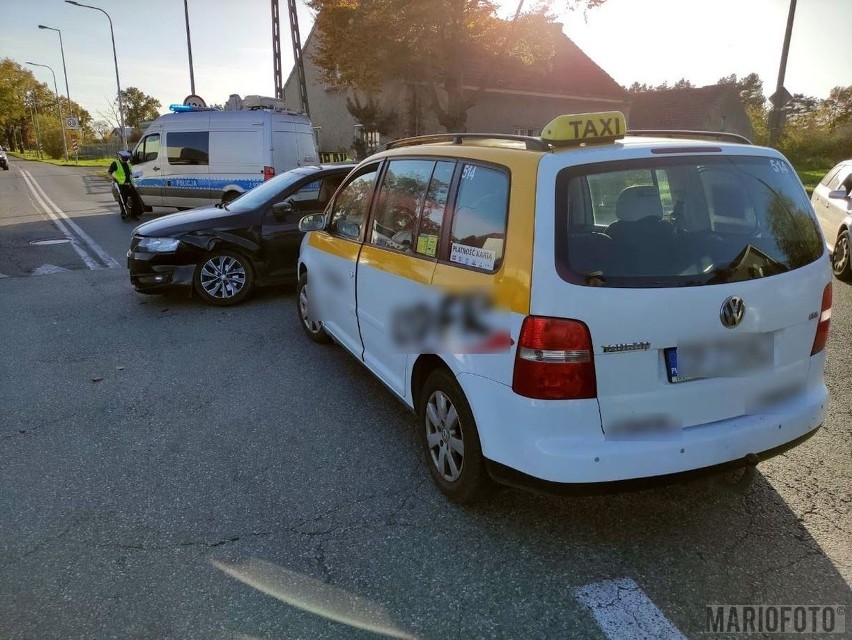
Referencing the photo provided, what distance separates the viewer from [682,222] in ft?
9.07

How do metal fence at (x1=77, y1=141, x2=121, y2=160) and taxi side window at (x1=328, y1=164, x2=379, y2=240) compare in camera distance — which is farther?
metal fence at (x1=77, y1=141, x2=121, y2=160)

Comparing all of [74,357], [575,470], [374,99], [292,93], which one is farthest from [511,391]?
[292,93]

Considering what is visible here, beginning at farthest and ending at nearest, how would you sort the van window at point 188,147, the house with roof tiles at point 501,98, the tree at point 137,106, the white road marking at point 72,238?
1. the tree at point 137,106
2. the house with roof tiles at point 501,98
3. the van window at point 188,147
4. the white road marking at point 72,238

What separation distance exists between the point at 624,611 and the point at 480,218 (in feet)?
5.77

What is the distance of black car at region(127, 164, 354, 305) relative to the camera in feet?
23.2

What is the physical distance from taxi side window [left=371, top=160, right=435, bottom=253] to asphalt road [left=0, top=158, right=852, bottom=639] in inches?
48.8

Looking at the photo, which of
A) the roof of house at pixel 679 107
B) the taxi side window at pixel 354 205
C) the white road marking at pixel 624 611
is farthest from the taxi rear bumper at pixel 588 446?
the roof of house at pixel 679 107

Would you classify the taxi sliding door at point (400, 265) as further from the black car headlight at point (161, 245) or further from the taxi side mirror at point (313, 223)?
the black car headlight at point (161, 245)

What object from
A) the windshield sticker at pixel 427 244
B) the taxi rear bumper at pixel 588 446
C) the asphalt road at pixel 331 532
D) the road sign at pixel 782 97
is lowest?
the asphalt road at pixel 331 532

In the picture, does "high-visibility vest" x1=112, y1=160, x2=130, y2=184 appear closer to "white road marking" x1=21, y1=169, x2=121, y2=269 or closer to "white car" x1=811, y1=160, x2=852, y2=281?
"white road marking" x1=21, y1=169, x2=121, y2=269

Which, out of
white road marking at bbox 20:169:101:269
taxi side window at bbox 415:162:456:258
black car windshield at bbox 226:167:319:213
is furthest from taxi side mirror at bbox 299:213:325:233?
white road marking at bbox 20:169:101:269

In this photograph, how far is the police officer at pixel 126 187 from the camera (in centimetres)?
1527

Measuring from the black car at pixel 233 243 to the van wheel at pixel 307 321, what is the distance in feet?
5.51

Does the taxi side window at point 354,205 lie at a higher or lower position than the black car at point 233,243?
higher
